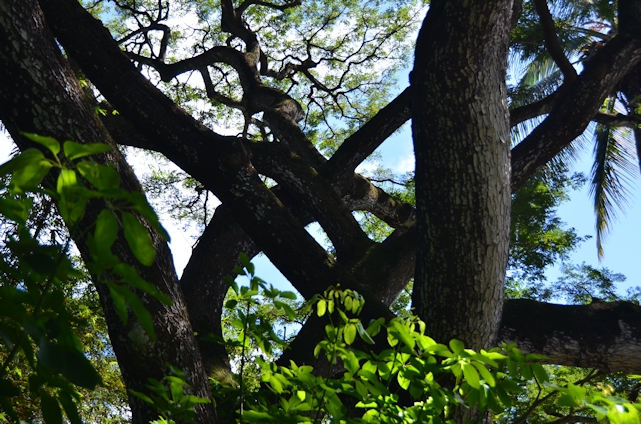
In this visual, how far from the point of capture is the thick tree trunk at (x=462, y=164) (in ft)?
9.50

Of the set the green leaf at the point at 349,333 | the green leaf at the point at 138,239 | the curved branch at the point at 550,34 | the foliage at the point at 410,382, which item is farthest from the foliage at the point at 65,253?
the curved branch at the point at 550,34

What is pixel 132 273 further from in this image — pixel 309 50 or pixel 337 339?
pixel 309 50

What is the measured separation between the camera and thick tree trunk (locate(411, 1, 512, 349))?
9.50 ft

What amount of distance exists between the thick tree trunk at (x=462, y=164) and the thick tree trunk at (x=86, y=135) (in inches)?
47.0

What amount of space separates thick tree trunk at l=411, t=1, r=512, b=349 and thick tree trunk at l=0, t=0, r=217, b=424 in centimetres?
119

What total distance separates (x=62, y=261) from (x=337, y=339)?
86cm

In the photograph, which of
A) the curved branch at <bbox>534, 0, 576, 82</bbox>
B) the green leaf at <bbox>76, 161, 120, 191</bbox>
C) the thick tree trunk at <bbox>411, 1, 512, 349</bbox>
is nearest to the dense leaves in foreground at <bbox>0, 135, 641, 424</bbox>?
the green leaf at <bbox>76, 161, 120, 191</bbox>

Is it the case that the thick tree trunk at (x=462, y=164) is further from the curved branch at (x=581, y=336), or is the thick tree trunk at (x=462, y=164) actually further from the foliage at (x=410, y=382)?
the foliage at (x=410, y=382)

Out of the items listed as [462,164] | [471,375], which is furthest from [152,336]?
[462,164]

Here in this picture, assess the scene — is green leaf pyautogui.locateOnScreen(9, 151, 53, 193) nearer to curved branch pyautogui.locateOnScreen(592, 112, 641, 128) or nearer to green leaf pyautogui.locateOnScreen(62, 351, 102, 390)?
green leaf pyautogui.locateOnScreen(62, 351, 102, 390)

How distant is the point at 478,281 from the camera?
301 centimetres

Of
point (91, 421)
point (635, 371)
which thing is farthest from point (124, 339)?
point (91, 421)

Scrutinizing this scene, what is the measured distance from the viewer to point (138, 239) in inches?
30.2

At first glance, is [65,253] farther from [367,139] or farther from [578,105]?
[367,139]
